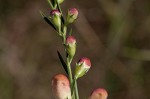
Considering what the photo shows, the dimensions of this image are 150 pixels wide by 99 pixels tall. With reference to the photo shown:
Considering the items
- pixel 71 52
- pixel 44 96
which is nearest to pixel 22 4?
pixel 44 96

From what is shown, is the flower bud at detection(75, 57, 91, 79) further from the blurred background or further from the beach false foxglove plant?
the blurred background

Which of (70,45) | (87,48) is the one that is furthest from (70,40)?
(87,48)

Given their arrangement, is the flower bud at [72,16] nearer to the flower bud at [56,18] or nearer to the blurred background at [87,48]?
the flower bud at [56,18]

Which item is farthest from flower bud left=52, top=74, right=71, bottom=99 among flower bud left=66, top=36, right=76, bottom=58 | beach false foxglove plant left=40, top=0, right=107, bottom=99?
flower bud left=66, top=36, right=76, bottom=58

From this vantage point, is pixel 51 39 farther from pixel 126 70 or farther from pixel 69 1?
pixel 126 70

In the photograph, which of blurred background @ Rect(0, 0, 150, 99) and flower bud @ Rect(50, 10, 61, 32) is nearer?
flower bud @ Rect(50, 10, 61, 32)

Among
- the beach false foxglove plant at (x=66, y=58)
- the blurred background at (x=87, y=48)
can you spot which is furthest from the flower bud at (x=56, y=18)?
the blurred background at (x=87, y=48)

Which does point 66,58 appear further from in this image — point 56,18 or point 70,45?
point 56,18
